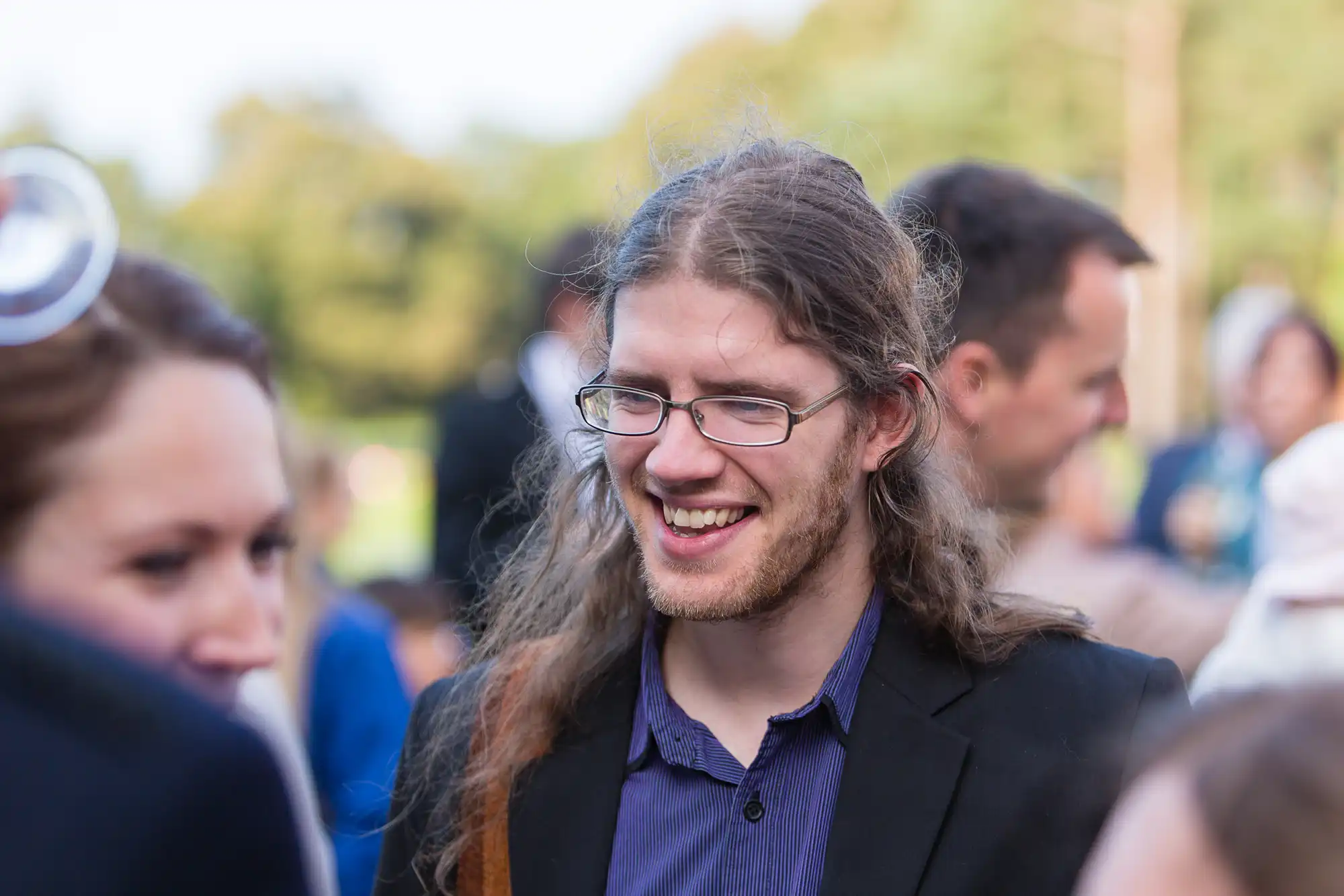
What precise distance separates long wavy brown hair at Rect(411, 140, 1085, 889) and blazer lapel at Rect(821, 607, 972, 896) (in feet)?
0.26

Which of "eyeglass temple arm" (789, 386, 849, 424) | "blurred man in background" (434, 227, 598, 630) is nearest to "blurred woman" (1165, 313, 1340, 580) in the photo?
"blurred man in background" (434, 227, 598, 630)

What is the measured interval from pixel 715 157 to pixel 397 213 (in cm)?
5337

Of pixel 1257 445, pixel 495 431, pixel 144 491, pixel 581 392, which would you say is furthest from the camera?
pixel 1257 445

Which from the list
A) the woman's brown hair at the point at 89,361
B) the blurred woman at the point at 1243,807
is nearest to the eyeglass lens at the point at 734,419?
the woman's brown hair at the point at 89,361

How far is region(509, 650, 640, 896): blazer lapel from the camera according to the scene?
7.28ft

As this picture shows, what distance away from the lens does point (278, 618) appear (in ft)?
6.60

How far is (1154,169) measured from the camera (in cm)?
2755

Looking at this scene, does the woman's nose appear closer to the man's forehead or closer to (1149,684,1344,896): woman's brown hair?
the man's forehead

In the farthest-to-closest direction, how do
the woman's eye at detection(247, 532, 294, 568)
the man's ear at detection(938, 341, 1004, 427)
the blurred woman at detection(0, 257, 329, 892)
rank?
the man's ear at detection(938, 341, 1004, 427), the woman's eye at detection(247, 532, 294, 568), the blurred woman at detection(0, 257, 329, 892)

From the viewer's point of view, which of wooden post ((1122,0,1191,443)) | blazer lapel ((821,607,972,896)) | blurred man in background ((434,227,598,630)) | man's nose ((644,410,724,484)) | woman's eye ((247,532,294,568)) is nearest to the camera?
woman's eye ((247,532,294,568))

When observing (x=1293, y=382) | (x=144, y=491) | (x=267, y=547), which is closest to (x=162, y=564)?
(x=144, y=491)

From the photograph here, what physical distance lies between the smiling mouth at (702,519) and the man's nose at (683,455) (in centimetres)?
6

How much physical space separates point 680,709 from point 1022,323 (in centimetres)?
127

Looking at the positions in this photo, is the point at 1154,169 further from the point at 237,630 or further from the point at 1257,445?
the point at 237,630
